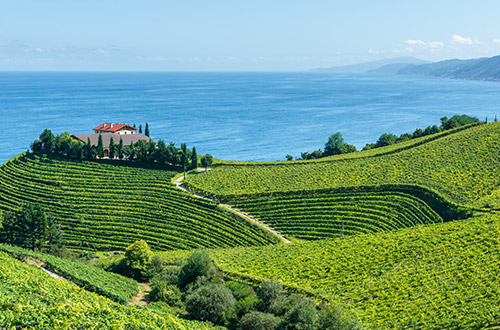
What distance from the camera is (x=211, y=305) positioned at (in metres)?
29.7

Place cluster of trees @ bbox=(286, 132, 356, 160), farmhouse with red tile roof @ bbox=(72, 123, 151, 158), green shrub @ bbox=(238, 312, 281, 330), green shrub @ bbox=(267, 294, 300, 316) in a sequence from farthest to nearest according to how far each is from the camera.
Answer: cluster of trees @ bbox=(286, 132, 356, 160), farmhouse with red tile roof @ bbox=(72, 123, 151, 158), green shrub @ bbox=(267, 294, 300, 316), green shrub @ bbox=(238, 312, 281, 330)

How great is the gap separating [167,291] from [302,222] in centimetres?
2553

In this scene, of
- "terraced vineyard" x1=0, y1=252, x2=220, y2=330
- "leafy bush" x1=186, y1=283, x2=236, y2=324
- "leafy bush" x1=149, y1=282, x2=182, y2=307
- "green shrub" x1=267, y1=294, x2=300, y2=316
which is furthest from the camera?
"leafy bush" x1=149, y1=282, x2=182, y2=307

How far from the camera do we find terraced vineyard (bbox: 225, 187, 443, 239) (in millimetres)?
52875

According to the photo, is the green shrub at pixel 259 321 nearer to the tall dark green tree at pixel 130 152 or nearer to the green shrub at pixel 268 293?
the green shrub at pixel 268 293

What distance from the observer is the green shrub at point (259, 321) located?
27.3m

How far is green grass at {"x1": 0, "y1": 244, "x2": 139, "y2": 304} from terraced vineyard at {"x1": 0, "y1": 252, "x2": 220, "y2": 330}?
24.7 feet

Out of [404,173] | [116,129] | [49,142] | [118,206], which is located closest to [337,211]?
[404,173]

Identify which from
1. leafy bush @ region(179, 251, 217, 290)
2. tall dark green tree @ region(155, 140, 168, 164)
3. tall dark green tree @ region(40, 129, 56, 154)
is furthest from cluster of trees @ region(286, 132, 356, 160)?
leafy bush @ region(179, 251, 217, 290)

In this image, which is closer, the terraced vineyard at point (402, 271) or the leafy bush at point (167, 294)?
the terraced vineyard at point (402, 271)

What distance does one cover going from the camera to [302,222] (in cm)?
5547

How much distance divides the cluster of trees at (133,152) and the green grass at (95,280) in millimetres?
37017

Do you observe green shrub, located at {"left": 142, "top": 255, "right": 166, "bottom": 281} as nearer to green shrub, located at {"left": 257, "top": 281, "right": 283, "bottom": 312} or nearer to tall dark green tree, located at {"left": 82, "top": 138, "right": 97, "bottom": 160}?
green shrub, located at {"left": 257, "top": 281, "right": 283, "bottom": 312}

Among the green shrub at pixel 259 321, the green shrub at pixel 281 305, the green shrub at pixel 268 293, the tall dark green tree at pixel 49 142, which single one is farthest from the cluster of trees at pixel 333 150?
the green shrub at pixel 259 321
